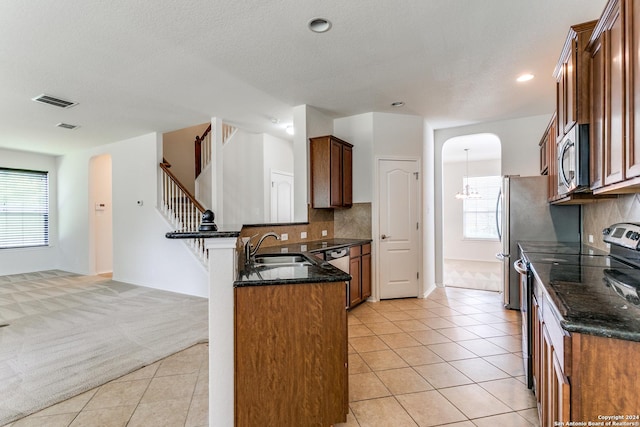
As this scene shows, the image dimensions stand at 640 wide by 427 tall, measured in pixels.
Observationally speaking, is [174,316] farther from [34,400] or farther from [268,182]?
[268,182]

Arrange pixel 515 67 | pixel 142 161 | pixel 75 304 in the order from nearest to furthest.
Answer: pixel 515 67, pixel 75 304, pixel 142 161

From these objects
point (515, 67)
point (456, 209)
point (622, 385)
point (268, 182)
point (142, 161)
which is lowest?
point (622, 385)

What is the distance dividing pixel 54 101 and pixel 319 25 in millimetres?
3685

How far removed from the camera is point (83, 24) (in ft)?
7.78

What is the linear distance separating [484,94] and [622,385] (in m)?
3.73

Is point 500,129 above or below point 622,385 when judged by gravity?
above

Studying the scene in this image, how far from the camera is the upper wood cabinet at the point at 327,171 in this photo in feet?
13.6

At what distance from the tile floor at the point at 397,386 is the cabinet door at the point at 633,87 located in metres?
1.61

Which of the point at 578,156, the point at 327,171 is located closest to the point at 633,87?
the point at 578,156

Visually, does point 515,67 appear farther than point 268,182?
No

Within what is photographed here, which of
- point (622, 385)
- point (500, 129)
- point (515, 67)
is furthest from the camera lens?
point (500, 129)

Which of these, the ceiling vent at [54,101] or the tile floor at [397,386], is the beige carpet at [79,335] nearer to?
the tile floor at [397,386]

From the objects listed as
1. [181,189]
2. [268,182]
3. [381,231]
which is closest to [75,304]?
[181,189]

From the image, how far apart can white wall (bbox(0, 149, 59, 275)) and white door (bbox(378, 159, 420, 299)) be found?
7815 mm
